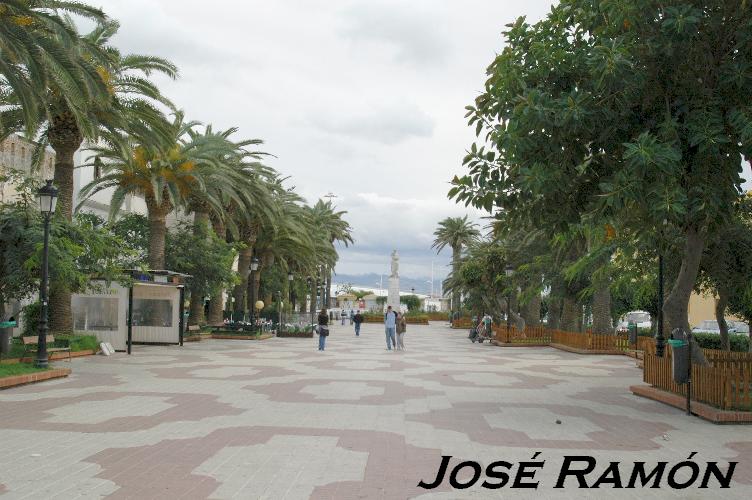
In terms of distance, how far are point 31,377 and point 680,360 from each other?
40.4 ft

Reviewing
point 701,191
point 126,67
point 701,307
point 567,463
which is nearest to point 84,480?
point 567,463

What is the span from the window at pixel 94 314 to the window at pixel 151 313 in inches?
160

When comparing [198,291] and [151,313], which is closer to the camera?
[151,313]

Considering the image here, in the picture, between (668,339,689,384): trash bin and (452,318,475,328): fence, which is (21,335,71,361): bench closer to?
(668,339,689,384): trash bin

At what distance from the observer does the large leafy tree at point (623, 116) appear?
10.9 meters

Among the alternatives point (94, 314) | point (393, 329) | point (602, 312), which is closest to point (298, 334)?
point (393, 329)

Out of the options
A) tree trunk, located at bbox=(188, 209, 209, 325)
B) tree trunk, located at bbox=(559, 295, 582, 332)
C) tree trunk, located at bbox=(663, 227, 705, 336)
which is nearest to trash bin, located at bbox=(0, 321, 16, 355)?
tree trunk, located at bbox=(663, 227, 705, 336)

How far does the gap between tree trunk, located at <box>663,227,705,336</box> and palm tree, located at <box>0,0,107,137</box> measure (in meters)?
12.5

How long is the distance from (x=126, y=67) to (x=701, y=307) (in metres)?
50.5

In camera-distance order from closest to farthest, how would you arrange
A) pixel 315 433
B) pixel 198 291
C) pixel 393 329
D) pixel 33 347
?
pixel 315 433 → pixel 33 347 → pixel 393 329 → pixel 198 291

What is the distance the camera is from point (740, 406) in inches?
458

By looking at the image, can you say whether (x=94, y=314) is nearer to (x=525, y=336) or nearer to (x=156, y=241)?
(x=156, y=241)

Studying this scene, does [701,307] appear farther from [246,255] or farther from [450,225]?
[246,255]

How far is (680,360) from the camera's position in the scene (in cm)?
1231
